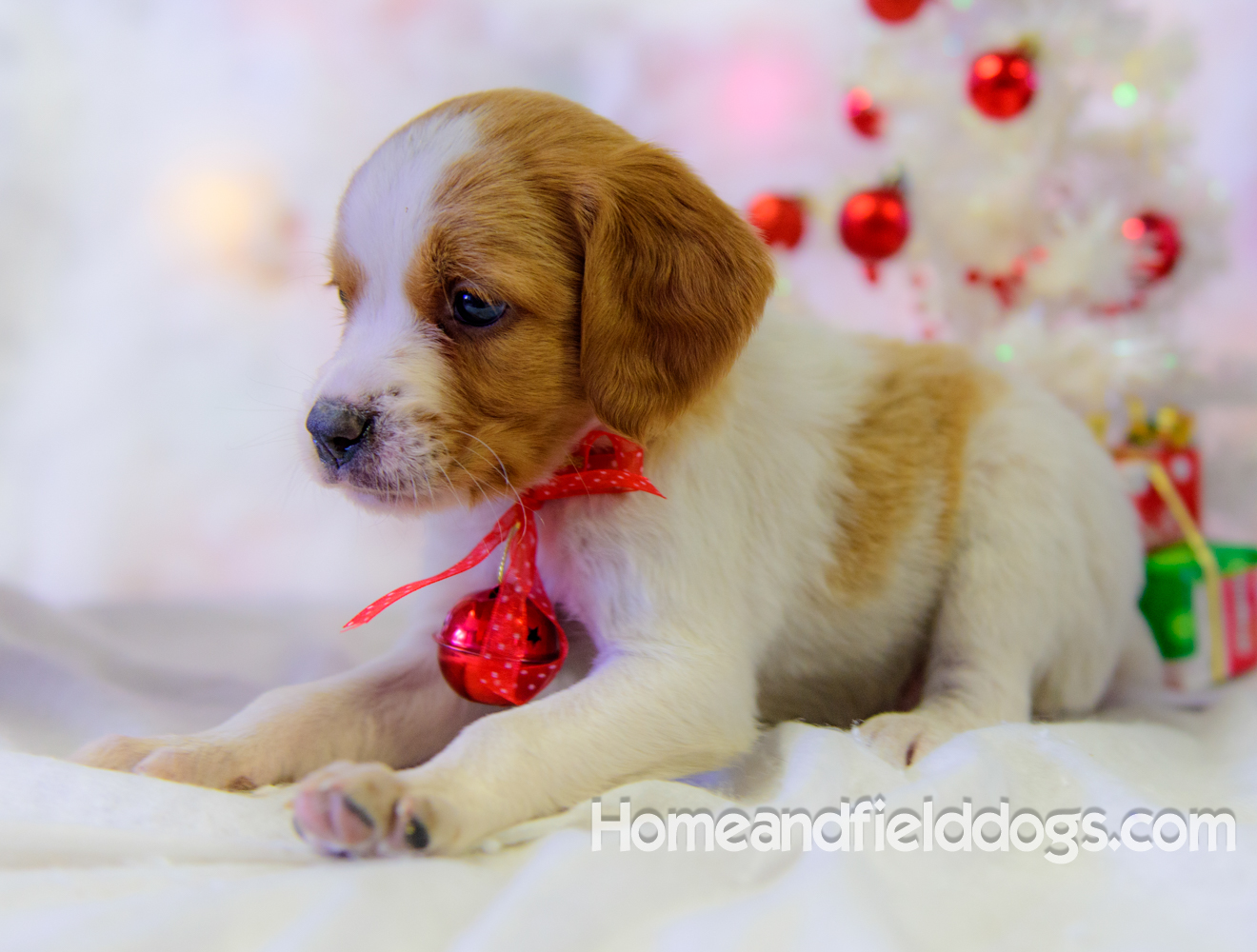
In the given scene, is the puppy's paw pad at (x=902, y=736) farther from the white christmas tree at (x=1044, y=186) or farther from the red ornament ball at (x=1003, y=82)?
the red ornament ball at (x=1003, y=82)

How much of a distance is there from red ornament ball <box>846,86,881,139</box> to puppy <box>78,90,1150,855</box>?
160 cm

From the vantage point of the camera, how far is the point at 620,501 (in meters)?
1.83

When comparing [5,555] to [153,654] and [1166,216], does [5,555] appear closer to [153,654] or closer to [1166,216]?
[153,654]

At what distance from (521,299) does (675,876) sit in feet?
2.91

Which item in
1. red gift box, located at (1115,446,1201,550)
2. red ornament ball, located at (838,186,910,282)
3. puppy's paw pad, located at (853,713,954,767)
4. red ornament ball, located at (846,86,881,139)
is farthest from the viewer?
red ornament ball, located at (846,86,881,139)

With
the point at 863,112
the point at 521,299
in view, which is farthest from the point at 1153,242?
the point at 521,299

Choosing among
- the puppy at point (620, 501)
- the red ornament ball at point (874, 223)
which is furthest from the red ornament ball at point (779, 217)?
the puppy at point (620, 501)

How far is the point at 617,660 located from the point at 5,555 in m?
2.14

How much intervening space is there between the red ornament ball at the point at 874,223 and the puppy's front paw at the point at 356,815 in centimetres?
244

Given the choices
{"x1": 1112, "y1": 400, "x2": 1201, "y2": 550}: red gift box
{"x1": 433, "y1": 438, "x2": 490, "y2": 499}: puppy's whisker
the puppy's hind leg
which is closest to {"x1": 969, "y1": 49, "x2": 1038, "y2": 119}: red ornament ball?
{"x1": 1112, "y1": 400, "x2": 1201, "y2": 550}: red gift box

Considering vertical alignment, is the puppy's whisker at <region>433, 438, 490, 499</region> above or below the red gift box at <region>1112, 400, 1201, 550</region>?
above

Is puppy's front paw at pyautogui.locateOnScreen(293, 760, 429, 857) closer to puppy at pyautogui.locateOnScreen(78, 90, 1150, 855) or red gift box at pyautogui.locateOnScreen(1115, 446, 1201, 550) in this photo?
puppy at pyautogui.locateOnScreen(78, 90, 1150, 855)

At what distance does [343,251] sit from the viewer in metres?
1.81

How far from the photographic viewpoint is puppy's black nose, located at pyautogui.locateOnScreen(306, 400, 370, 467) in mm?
1578
